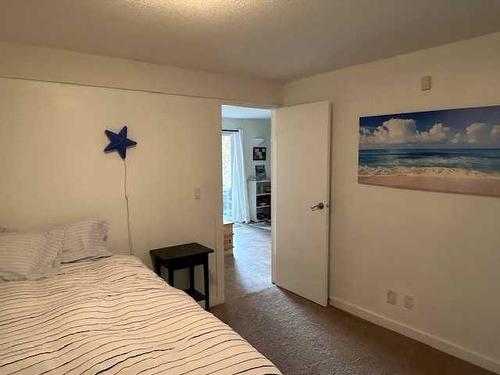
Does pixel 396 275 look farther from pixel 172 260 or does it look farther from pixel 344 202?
pixel 172 260

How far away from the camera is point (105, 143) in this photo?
262 centimetres

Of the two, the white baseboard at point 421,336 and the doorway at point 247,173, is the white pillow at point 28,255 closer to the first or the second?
the white baseboard at point 421,336

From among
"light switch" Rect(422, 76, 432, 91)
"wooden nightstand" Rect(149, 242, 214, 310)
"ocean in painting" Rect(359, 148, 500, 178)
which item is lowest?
"wooden nightstand" Rect(149, 242, 214, 310)

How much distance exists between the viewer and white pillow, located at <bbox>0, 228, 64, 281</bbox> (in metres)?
1.99

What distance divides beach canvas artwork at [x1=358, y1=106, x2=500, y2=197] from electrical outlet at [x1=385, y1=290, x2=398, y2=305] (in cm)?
88

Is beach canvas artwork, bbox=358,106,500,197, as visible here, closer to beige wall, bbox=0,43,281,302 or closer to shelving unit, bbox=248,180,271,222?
beige wall, bbox=0,43,281,302

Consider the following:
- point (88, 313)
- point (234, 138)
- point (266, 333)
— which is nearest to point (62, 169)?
point (88, 313)

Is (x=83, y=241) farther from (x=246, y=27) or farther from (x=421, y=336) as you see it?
(x=421, y=336)

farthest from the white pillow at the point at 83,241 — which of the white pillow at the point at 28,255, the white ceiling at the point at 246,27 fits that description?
the white ceiling at the point at 246,27

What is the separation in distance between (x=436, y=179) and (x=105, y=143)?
244 cm

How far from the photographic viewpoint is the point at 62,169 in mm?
2463

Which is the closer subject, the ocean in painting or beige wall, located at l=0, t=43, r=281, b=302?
the ocean in painting

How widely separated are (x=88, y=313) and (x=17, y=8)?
1538mm

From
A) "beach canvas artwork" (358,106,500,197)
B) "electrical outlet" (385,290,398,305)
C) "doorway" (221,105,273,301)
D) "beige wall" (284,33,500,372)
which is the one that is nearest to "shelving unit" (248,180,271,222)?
"doorway" (221,105,273,301)
